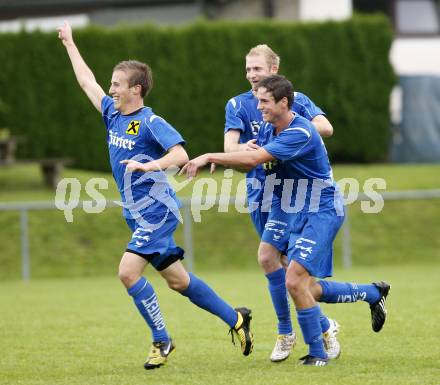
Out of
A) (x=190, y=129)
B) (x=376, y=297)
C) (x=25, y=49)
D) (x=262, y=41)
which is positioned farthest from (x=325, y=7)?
(x=376, y=297)

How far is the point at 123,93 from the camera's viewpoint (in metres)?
7.25

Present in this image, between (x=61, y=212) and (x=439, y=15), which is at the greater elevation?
(x=439, y=15)

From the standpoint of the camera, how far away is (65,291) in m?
13.5

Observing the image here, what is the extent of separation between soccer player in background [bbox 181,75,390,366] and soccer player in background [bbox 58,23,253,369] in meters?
0.56

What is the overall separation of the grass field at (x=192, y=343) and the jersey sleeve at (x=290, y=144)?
4.50ft

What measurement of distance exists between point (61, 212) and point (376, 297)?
9.90 meters

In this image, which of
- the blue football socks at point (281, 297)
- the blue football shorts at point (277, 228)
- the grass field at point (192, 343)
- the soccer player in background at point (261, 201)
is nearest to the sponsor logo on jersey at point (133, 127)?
the soccer player in background at point (261, 201)

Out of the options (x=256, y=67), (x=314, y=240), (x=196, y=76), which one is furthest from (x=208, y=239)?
(x=314, y=240)

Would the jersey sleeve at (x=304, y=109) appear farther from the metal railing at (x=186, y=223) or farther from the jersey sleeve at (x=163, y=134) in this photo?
the metal railing at (x=186, y=223)

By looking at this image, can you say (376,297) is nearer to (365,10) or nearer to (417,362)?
(417,362)

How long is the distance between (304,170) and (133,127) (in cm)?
119

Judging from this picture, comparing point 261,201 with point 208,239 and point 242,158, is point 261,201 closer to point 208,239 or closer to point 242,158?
point 242,158

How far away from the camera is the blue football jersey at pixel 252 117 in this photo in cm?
756

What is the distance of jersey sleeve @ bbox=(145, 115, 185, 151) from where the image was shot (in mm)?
7031
